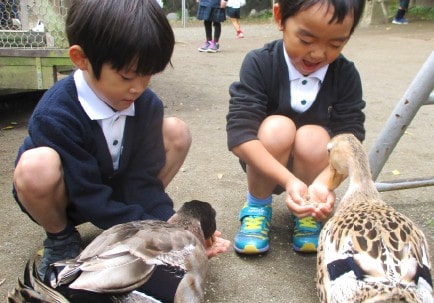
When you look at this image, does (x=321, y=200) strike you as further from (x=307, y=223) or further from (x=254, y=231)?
(x=254, y=231)

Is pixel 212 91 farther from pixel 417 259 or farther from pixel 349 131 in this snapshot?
pixel 417 259

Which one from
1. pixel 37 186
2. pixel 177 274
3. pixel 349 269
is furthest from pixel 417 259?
pixel 37 186

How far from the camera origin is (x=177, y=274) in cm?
189

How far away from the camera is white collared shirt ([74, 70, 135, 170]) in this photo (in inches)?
90.0

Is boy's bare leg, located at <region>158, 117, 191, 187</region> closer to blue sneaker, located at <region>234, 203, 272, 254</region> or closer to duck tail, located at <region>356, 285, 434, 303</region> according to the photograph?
blue sneaker, located at <region>234, 203, 272, 254</region>

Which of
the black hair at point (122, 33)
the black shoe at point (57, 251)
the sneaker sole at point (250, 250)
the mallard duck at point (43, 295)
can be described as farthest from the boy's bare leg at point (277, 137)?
the mallard duck at point (43, 295)

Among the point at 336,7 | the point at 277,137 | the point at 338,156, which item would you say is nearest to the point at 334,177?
the point at 338,156

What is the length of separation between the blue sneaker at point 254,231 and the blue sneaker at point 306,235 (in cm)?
14

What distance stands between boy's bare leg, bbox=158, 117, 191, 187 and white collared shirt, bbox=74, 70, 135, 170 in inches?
9.4

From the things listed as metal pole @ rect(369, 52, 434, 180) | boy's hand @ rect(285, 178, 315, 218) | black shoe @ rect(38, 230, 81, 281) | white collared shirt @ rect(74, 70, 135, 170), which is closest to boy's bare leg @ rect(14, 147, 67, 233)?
black shoe @ rect(38, 230, 81, 281)

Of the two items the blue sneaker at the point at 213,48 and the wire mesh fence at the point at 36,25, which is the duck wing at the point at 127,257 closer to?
the wire mesh fence at the point at 36,25

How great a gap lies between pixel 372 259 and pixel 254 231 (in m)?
0.88

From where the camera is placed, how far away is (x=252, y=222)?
2.68 m

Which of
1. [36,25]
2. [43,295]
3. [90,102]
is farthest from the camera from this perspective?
[36,25]
